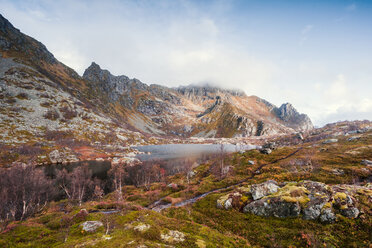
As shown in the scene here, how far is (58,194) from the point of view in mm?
62500

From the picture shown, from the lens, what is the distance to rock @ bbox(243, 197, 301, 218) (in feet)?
82.6

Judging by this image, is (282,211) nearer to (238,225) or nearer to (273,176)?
(238,225)

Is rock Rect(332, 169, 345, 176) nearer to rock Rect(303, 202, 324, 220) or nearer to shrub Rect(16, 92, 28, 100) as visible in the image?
rock Rect(303, 202, 324, 220)

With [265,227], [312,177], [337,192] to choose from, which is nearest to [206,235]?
[265,227]

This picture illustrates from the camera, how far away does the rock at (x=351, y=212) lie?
21683mm

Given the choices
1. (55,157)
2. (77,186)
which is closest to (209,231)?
(77,186)

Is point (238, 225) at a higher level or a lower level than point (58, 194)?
higher

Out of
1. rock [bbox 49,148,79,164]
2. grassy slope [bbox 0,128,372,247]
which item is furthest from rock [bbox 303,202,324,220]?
→ rock [bbox 49,148,79,164]

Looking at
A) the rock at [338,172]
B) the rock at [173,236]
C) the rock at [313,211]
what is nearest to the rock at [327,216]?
the rock at [313,211]

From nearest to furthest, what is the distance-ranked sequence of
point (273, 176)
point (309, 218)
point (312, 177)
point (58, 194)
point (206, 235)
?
point (206, 235) → point (309, 218) → point (312, 177) → point (273, 176) → point (58, 194)

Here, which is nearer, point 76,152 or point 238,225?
point 238,225

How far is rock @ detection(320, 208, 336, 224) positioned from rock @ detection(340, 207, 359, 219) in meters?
1.61

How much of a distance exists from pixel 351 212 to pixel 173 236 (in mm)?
27241

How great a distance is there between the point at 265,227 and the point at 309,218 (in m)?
7.36
